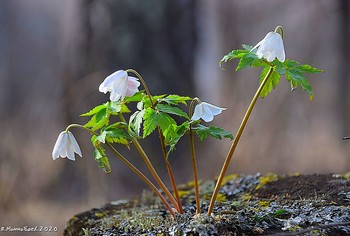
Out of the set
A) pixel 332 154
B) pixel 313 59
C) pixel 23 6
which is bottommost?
pixel 332 154

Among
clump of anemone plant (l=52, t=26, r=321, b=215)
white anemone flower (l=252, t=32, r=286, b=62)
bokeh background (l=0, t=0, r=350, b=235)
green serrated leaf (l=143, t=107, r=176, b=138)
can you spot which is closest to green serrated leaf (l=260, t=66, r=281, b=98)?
clump of anemone plant (l=52, t=26, r=321, b=215)

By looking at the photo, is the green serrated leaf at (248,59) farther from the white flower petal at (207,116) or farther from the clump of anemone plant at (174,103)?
the white flower petal at (207,116)

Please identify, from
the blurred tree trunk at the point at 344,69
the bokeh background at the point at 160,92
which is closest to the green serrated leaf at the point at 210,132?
the bokeh background at the point at 160,92

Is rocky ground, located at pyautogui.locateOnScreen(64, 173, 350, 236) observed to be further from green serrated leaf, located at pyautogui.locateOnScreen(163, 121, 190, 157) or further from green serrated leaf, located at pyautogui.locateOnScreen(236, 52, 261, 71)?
green serrated leaf, located at pyautogui.locateOnScreen(236, 52, 261, 71)

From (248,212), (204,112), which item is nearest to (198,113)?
(204,112)

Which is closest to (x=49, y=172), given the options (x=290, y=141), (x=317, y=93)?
(x=290, y=141)

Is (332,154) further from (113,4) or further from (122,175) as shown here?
(113,4)
